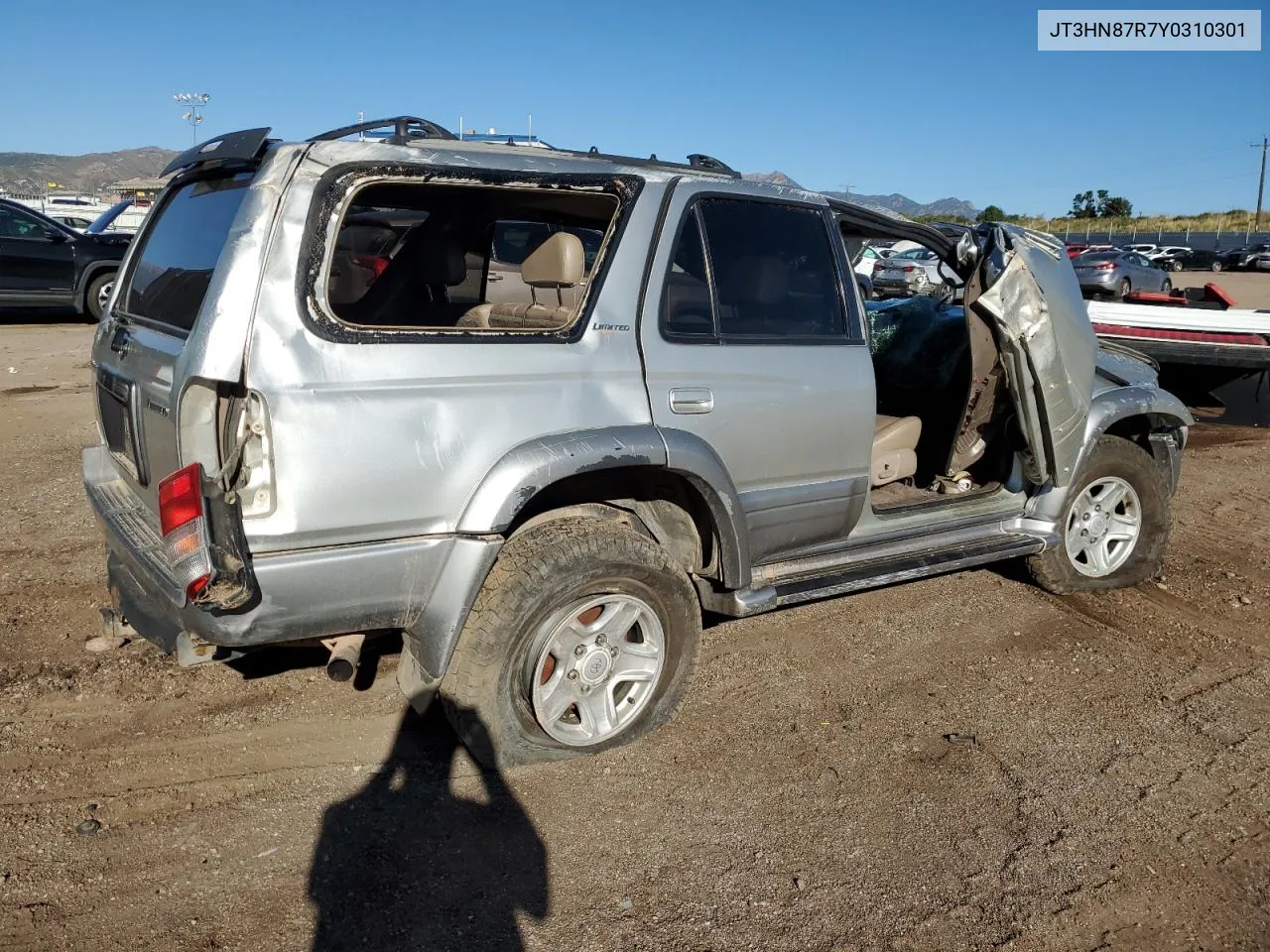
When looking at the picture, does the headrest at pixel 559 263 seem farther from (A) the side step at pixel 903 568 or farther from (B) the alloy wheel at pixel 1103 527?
(B) the alloy wheel at pixel 1103 527

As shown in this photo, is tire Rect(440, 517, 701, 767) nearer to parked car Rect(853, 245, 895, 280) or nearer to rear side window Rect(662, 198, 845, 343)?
rear side window Rect(662, 198, 845, 343)

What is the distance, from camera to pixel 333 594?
290cm

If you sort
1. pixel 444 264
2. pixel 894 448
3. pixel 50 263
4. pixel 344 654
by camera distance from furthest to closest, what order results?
pixel 50 263
pixel 894 448
pixel 444 264
pixel 344 654

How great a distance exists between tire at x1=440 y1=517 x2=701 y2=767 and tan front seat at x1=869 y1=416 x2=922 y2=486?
1.62m

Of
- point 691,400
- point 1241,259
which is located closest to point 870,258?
point 691,400

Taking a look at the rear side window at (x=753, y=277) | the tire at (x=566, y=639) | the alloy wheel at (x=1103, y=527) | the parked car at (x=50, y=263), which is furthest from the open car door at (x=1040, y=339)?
the parked car at (x=50, y=263)

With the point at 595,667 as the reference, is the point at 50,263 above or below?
above

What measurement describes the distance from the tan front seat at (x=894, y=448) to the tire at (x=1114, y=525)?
30.2 inches

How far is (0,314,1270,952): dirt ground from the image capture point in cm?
273

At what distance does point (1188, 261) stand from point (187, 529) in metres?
50.5

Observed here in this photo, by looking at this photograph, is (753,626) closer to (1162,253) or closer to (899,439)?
(899,439)

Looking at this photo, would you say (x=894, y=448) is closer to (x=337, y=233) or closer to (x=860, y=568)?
(x=860, y=568)

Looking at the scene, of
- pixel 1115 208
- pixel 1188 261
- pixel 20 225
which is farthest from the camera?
pixel 1115 208

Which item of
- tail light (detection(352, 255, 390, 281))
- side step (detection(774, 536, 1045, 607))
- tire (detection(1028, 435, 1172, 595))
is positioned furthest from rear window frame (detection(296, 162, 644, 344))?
tire (detection(1028, 435, 1172, 595))
